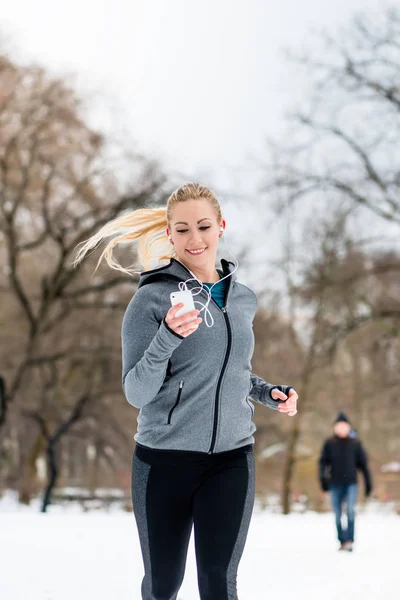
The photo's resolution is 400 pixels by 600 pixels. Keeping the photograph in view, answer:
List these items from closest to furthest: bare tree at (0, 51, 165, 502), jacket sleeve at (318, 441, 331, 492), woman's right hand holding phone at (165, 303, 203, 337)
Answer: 1. woman's right hand holding phone at (165, 303, 203, 337)
2. jacket sleeve at (318, 441, 331, 492)
3. bare tree at (0, 51, 165, 502)

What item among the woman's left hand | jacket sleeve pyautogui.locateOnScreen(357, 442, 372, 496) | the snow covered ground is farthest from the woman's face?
jacket sleeve pyautogui.locateOnScreen(357, 442, 372, 496)

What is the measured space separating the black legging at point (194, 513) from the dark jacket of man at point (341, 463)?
8.40 metres

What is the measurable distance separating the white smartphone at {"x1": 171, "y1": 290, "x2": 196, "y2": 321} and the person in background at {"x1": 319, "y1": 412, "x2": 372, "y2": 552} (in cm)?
859

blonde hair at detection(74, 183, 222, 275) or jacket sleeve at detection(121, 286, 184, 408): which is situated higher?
blonde hair at detection(74, 183, 222, 275)

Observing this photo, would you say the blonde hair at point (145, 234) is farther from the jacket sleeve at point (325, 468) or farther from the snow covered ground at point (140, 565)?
the jacket sleeve at point (325, 468)

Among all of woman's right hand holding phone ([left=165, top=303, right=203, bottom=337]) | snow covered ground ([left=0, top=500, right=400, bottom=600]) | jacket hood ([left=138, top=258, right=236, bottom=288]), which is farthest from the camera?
snow covered ground ([left=0, top=500, right=400, bottom=600])

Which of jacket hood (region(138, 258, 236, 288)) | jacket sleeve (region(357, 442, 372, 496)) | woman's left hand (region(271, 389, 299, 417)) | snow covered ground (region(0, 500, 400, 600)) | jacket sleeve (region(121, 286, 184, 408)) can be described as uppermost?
jacket hood (region(138, 258, 236, 288))

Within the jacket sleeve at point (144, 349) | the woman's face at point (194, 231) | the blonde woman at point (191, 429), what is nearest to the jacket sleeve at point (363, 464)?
the blonde woman at point (191, 429)

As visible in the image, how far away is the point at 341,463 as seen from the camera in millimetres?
12062

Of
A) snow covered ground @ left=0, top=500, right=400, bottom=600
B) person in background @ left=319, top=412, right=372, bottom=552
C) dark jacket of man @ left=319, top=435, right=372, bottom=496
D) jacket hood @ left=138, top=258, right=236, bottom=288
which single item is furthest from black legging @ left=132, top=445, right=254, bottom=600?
dark jacket of man @ left=319, top=435, right=372, bottom=496

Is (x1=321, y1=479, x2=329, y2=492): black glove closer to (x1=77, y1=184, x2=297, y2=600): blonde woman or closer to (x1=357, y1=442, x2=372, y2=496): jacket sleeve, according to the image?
(x1=357, y1=442, x2=372, y2=496): jacket sleeve

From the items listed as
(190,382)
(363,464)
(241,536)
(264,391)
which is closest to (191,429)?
(190,382)

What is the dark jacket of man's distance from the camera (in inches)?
472

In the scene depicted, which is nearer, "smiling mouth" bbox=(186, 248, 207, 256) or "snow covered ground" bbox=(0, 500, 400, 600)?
"smiling mouth" bbox=(186, 248, 207, 256)
